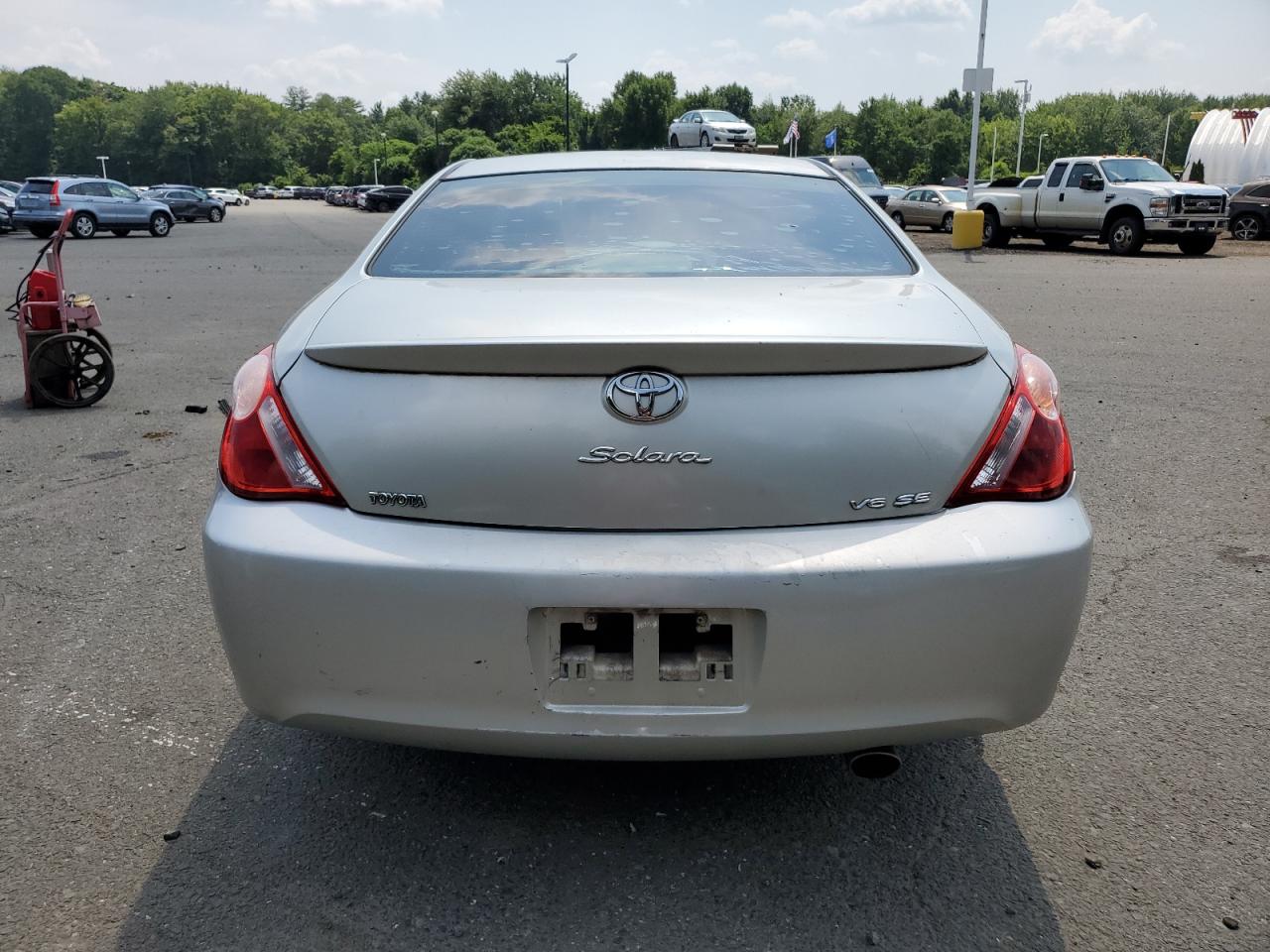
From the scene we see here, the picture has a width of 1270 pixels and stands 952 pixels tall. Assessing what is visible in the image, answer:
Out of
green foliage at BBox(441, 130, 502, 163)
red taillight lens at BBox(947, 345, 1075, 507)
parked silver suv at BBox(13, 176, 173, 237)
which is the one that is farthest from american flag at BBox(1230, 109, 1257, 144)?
red taillight lens at BBox(947, 345, 1075, 507)

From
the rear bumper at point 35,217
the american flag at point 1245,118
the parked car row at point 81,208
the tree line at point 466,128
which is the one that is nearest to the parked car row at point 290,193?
the tree line at point 466,128

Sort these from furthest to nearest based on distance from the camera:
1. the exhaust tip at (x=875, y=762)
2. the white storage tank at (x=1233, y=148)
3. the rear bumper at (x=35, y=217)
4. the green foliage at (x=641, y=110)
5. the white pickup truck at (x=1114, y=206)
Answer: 1. the green foliage at (x=641, y=110)
2. the white storage tank at (x=1233, y=148)
3. the rear bumper at (x=35, y=217)
4. the white pickup truck at (x=1114, y=206)
5. the exhaust tip at (x=875, y=762)

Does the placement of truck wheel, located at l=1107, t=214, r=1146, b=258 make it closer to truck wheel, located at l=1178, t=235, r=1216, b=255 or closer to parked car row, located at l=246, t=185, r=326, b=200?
truck wheel, located at l=1178, t=235, r=1216, b=255

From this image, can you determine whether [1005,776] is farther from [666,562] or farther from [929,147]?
[929,147]

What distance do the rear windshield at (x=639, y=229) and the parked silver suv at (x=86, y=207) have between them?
32.0 metres

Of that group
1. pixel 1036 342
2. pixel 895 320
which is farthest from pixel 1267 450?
pixel 895 320

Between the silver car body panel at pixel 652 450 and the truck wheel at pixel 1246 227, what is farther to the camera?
the truck wheel at pixel 1246 227

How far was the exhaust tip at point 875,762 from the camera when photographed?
227 cm

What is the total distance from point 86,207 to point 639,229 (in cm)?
3369

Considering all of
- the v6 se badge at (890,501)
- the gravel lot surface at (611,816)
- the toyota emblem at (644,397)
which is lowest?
the gravel lot surface at (611,816)

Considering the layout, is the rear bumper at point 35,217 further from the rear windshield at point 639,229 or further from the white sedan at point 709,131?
the rear windshield at point 639,229

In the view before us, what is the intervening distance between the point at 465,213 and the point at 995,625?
1.93 m

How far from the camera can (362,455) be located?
2.13m

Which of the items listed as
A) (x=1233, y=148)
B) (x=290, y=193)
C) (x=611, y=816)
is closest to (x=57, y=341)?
(x=611, y=816)
